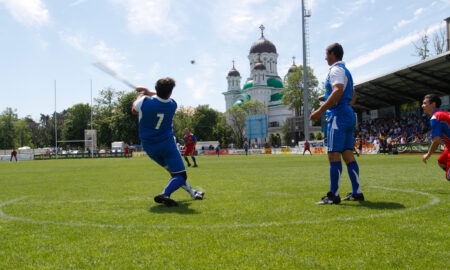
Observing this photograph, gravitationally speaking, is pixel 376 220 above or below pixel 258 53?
below

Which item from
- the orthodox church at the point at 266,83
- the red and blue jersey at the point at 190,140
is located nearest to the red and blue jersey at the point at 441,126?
the red and blue jersey at the point at 190,140

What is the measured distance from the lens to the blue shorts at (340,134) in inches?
200

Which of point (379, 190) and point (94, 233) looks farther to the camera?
point (379, 190)

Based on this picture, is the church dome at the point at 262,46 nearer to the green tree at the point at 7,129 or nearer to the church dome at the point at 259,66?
Answer: the church dome at the point at 259,66

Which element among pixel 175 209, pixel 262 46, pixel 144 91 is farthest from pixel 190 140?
pixel 262 46

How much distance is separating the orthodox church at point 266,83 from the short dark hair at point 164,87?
93.8 metres

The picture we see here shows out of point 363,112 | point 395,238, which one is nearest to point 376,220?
point 395,238

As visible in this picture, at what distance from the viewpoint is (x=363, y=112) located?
4641cm

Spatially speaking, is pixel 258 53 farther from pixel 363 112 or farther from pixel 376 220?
pixel 376 220

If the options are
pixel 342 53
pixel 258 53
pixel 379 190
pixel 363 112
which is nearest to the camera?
pixel 342 53

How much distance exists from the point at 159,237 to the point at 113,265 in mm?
767

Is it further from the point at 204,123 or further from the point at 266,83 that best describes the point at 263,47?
the point at 204,123

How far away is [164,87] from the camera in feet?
16.9

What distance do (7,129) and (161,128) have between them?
3632 inches
